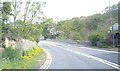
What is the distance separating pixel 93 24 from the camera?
302ft

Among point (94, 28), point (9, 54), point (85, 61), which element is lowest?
point (85, 61)

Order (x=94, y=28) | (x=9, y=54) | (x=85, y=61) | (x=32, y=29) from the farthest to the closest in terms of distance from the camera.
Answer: (x=94, y=28) → (x=32, y=29) → (x=85, y=61) → (x=9, y=54)

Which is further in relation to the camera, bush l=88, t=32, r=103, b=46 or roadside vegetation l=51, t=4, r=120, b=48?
bush l=88, t=32, r=103, b=46

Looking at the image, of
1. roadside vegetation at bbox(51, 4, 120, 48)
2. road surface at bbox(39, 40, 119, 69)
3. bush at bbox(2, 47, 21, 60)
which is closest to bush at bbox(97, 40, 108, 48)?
roadside vegetation at bbox(51, 4, 120, 48)

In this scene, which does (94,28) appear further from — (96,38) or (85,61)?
(85,61)

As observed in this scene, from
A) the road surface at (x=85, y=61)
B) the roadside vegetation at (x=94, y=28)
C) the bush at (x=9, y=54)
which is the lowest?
the road surface at (x=85, y=61)

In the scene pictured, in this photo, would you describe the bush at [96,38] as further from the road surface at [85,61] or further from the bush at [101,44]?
the road surface at [85,61]

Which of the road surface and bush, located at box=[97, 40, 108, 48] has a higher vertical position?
bush, located at box=[97, 40, 108, 48]

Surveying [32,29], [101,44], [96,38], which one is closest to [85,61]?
[32,29]

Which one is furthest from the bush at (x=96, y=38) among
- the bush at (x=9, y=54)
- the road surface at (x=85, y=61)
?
the bush at (x=9, y=54)

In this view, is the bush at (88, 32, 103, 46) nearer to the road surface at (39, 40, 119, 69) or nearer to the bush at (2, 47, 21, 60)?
the road surface at (39, 40, 119, 69)

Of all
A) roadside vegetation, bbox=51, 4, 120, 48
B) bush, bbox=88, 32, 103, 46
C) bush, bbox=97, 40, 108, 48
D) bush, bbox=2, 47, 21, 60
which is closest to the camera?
bush, bbox=2, 47, 21, 60

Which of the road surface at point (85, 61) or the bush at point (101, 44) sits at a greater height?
the bush at point (101, 44)

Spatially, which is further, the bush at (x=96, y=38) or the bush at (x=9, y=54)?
the bush at (x=96, y=38)
